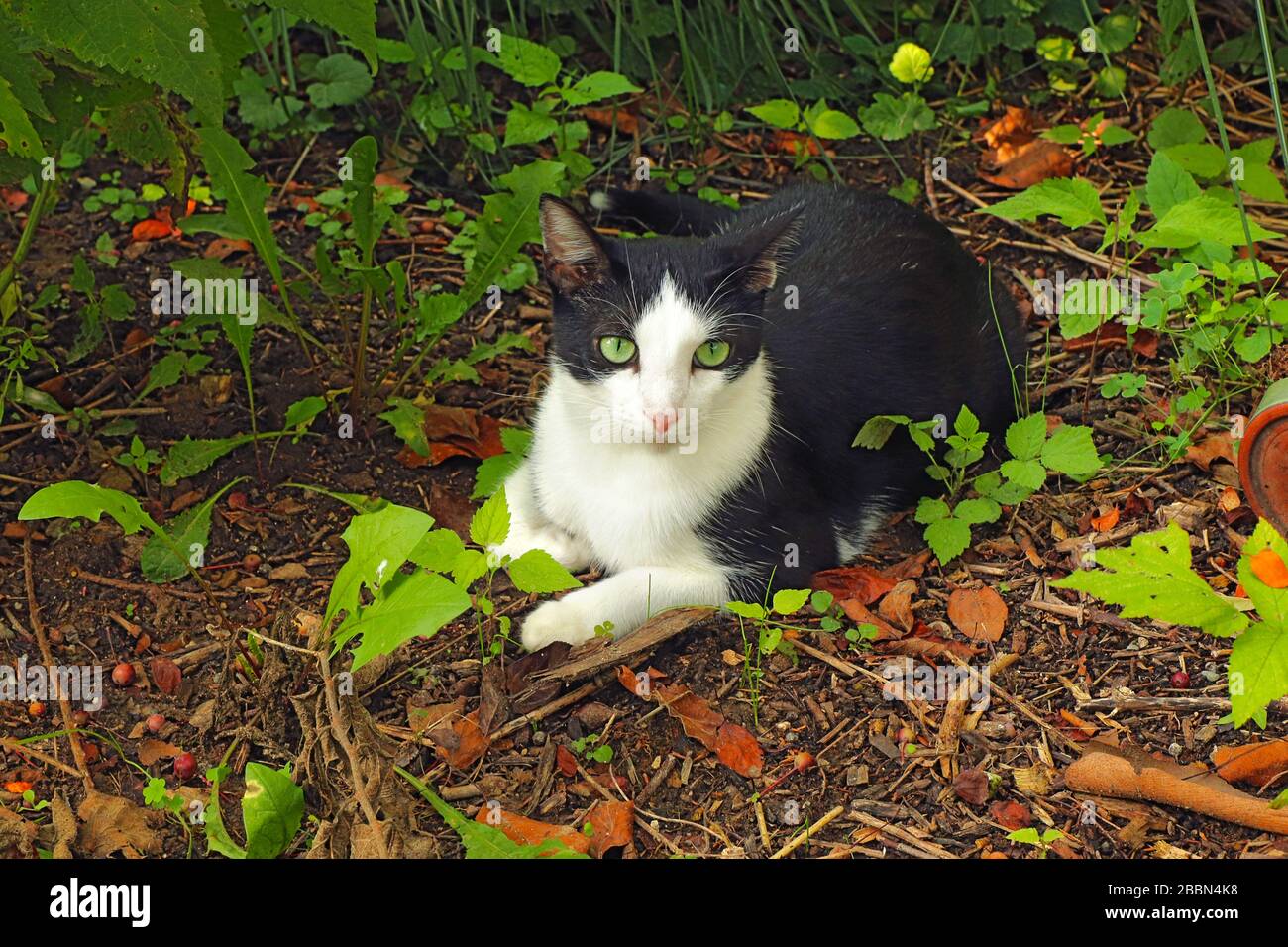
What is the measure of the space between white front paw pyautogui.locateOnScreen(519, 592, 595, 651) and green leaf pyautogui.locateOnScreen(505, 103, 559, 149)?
1625mm

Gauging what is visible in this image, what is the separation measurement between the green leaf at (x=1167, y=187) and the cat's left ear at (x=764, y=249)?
101 cm

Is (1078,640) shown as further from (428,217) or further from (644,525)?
(428,217)

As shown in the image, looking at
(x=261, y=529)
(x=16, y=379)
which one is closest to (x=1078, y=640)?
(x=261, y=529)

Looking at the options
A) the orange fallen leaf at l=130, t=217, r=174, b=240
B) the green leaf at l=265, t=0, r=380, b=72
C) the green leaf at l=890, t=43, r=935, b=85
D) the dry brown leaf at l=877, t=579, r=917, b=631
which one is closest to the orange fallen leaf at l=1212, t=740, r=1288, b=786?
the dry brown leaf at l=877, t=579, r=917, b=631

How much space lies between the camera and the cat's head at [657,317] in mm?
2707

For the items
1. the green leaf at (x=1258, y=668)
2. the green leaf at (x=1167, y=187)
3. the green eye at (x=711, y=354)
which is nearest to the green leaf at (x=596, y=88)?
the green eye at (x=711, y=354)

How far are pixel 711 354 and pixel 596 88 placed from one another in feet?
4.41

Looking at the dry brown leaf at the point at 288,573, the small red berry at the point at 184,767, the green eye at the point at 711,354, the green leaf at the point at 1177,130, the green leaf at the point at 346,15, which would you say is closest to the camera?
the green leaf at the point at 346,15

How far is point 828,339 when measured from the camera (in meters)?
3.22

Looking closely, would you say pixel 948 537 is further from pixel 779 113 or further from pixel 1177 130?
pixel 1177 130

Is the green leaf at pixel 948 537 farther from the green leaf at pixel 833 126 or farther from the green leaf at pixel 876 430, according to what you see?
the green leaf at pixel 833 126

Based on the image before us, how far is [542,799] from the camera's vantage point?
254 centimetres

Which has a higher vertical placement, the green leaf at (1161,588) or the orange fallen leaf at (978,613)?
the green leaf at (1161,588)

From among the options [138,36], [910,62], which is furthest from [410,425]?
[910,62]
